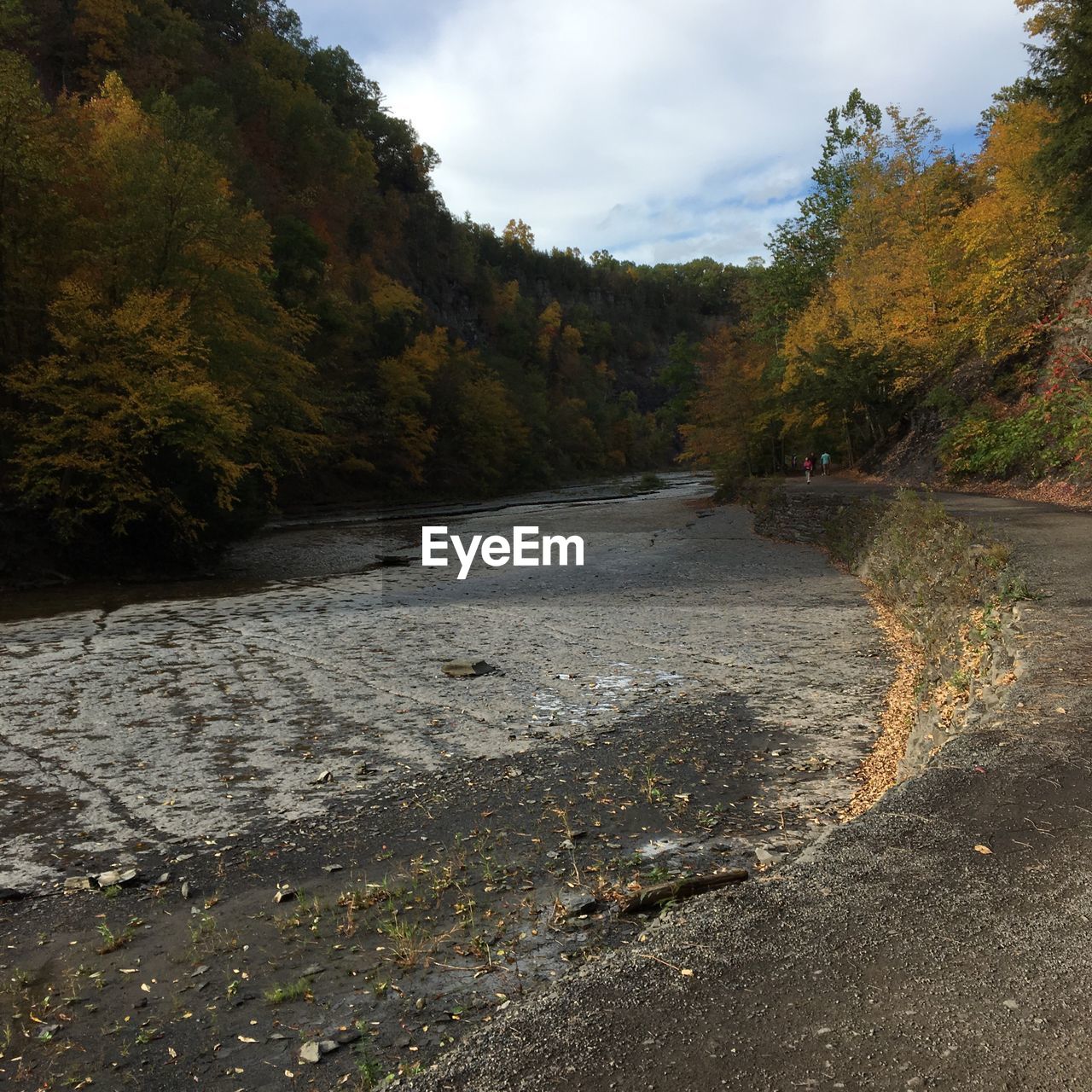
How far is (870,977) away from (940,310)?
3276 cm

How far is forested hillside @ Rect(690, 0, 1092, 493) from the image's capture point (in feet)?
63.3

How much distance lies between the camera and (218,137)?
38125mm

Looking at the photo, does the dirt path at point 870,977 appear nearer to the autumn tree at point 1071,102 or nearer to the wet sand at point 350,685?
the wet sand at point 350,685

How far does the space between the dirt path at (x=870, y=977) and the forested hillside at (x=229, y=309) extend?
1790cm

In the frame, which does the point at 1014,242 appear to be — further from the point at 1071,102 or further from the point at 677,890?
the point at 677,890

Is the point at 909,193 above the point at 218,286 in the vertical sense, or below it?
above

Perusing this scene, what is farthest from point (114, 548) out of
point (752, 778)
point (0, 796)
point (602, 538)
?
point (752, 778)

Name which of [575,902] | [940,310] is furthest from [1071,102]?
[575,902]

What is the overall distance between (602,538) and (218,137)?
27968 mm

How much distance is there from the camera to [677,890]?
397cm

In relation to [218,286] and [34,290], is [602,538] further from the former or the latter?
[34,290]

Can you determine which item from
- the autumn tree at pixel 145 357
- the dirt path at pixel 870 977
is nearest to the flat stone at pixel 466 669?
the dirt path at pixel 870 977

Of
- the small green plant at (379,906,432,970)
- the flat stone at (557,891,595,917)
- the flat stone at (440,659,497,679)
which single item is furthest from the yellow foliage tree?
the small green plant at (379,906,432,970)

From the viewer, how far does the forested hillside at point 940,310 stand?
1930cm
